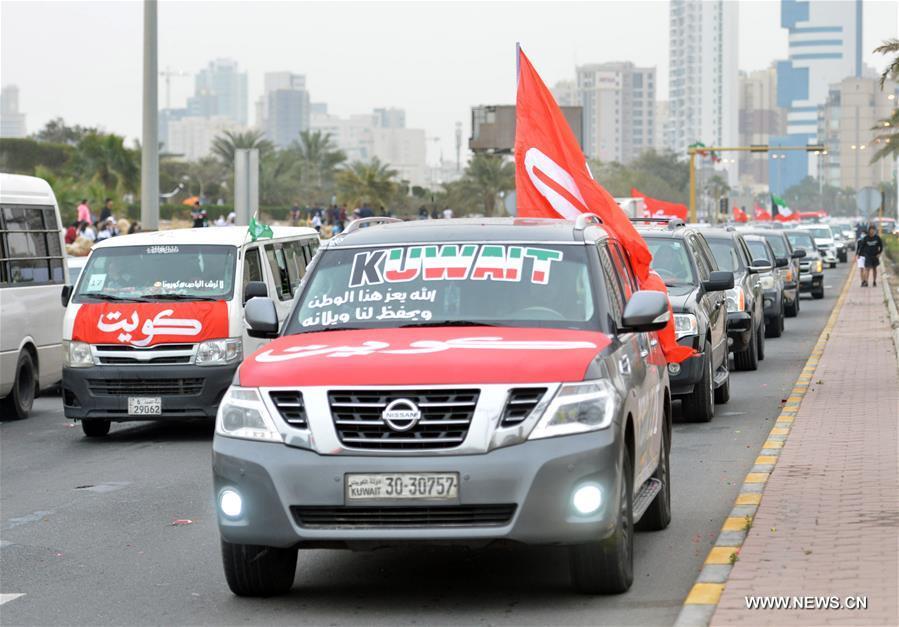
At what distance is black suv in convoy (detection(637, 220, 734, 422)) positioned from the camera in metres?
15.3

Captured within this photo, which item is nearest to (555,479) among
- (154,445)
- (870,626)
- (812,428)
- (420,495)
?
(420,495)

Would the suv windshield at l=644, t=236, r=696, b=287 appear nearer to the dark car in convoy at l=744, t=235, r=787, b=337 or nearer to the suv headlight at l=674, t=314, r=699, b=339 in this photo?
the suv headlight at l=674, t=314, r=699, b=339

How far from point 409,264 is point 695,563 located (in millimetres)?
2193

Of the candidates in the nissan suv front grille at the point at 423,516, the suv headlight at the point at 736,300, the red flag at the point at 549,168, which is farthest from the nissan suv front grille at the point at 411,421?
the suv headlight at the point at 736,300

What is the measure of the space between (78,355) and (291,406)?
8532 mm

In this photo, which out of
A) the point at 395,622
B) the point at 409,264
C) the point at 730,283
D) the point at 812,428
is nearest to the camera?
the point at 395,622

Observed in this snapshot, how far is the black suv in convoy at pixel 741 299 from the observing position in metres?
20.5

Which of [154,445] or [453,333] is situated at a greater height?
[453,333]

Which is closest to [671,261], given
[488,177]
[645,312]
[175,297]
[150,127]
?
[175,297]

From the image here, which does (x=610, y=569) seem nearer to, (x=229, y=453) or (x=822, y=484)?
(x=229, y=453)

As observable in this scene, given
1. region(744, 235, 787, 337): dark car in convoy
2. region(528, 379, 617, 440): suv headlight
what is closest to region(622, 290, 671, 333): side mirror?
region(528, 379, 617, 440): suv headlight

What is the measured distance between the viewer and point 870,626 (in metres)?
6.77

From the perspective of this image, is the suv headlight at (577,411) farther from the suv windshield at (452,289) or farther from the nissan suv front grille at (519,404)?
the suv windshield at (452,289)

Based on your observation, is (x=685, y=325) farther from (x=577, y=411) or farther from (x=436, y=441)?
(x=436, y=441)
